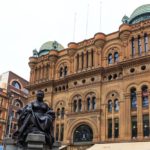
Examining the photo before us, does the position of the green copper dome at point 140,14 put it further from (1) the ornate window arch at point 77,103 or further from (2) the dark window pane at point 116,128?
(2) the dark window pane at point 116,128

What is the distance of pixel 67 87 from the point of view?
155 ft

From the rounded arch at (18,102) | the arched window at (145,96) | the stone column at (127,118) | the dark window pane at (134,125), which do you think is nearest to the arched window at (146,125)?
the dark window pane at (134,125)

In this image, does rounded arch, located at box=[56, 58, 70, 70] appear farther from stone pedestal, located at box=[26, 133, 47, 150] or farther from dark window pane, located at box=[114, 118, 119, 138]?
stone pedestal, located at box=[26, 133, 47, 150]

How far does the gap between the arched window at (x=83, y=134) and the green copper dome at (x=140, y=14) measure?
62.8 feet

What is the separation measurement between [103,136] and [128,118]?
4647 mm

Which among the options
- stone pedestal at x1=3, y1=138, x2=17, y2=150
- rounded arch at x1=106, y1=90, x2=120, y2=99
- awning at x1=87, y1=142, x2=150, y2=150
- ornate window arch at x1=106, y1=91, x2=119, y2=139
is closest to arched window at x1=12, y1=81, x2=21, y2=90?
rounded arch at x1=106, y1=90, x2=120, y2=99

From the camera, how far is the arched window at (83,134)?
1638 inches

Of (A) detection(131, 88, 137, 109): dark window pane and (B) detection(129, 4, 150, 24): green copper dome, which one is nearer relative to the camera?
(A) detection(131, 88, 137, 109): dark window pane

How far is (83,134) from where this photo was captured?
42500 mm

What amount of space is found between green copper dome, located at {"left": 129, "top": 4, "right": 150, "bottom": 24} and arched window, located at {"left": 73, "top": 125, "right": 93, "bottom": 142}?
19134 millimetres

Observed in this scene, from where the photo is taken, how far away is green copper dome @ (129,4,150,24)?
45.2m

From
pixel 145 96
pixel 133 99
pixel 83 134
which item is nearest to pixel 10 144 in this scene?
pixel 145 96

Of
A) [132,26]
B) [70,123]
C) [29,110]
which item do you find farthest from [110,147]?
[29,110]

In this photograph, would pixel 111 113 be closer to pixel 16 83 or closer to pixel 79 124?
pixel 79 124
